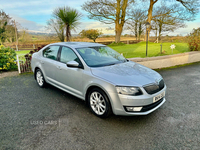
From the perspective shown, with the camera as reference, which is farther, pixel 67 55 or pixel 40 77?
pixel 40 77

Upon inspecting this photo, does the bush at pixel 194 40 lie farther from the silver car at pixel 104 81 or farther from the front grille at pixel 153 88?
the front grille at pixel 153 88

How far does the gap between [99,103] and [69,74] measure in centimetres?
114

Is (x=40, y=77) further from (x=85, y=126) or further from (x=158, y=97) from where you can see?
(x=158, y=97)

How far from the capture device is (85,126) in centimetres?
291

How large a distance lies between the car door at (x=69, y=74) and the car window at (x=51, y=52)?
0.29 meters

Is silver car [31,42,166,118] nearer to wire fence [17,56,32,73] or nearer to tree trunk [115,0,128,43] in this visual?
wire fence [17,56,32,73]


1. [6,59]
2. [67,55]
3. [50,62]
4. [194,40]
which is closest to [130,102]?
[67,55]

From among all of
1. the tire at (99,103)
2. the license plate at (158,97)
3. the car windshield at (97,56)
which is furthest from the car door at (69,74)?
the license plate at (158,97)

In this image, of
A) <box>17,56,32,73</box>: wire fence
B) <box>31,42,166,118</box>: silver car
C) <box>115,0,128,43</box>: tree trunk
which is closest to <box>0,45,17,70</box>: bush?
<box>17,56,32,73</box>: wire fence

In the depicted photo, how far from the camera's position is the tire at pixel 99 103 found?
2.92m

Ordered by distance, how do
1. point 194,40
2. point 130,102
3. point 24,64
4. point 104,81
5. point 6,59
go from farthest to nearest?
point 194,40, point 6,59, point 24,64, point 104,81, point 130,102

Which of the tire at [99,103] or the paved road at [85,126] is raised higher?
the tire at [99,103]

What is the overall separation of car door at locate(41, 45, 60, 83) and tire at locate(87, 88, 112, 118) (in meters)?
1.57

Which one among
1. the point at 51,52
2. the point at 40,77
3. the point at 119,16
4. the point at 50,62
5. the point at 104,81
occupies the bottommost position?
the point at 40,77
